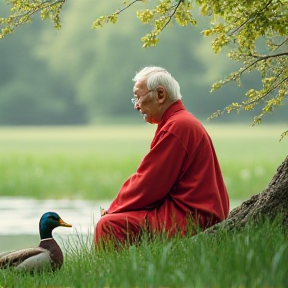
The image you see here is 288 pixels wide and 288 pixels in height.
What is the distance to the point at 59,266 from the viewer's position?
20.0 feet

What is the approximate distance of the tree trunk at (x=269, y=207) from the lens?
18.7ft

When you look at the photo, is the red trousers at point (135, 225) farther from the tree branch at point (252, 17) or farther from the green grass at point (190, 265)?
the tree branch at point (252, 17)

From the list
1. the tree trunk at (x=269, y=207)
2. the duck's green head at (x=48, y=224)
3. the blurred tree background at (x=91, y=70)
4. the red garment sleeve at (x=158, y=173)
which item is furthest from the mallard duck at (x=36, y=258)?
the blurred tree background at (x=91, y=70)

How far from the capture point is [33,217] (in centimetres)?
1652

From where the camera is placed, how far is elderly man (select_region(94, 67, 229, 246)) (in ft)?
19.4

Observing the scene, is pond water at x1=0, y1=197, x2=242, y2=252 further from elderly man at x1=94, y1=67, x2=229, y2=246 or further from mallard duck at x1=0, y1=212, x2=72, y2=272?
elderly man at x1=94, y1=67, x2=229, y2=246

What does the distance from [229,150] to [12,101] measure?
21249 mm

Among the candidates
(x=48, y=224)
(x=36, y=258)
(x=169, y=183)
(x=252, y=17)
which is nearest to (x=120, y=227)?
(x=169, y=183)

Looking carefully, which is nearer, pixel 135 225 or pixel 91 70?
pixel 135 225

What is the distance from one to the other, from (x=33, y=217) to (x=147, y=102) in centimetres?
1072

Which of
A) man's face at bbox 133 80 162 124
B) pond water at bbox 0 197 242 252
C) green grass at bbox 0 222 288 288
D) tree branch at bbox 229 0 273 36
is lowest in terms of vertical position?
green grass at bbox 0 222 288 288

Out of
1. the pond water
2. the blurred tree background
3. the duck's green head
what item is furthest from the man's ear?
the blurred tree background

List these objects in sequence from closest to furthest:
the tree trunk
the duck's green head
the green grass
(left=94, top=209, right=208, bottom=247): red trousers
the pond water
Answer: the green grass → the tree trunk → (left=94, top=209, right=208, bottom=247): red trousers → the duck's green head → the pond water

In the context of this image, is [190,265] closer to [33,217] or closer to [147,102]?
[147,102]
